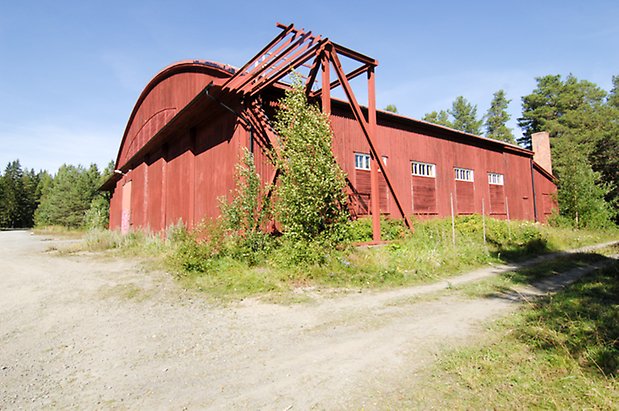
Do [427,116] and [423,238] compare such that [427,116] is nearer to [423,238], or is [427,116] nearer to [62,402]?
[423,238]

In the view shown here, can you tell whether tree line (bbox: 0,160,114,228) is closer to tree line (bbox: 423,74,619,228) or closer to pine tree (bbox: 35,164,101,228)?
pine tree (bbox: 35,164,101,228)

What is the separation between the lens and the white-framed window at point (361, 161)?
14456 mm

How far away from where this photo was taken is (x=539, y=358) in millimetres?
3340

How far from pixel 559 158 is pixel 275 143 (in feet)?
91.6

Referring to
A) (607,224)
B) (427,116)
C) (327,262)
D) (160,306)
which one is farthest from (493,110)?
(160,306)

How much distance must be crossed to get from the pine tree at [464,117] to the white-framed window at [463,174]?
128 feet

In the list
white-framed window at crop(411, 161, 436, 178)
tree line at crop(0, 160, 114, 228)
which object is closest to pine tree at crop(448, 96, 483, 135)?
white-framed window at crop(411, 161, 436, 178)

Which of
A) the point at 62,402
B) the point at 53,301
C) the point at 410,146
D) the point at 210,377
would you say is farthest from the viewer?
the point at 410,146

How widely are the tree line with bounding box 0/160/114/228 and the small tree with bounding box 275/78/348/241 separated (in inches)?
959

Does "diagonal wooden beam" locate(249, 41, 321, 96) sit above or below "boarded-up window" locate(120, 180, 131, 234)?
above

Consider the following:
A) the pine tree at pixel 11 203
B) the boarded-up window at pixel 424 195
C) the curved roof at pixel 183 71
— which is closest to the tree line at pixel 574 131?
the boarded-up window at pixel 424 195

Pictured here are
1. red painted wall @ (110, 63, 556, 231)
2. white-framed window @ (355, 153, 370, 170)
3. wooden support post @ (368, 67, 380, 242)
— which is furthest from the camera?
white-framed window @ (355, 153, 370, 170)

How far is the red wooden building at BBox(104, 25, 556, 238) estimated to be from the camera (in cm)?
1067

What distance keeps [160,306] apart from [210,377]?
10.3 ft
